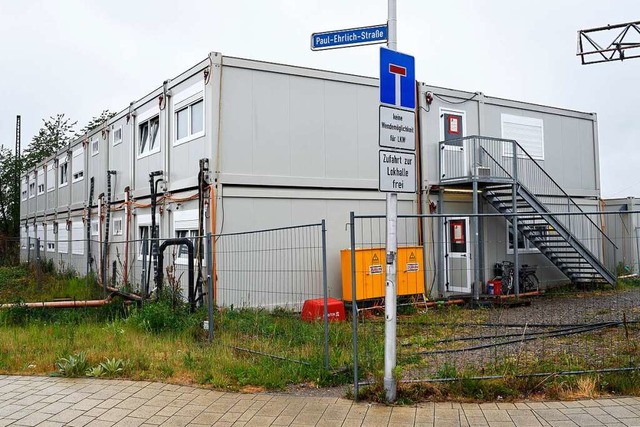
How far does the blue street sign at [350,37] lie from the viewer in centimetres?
600

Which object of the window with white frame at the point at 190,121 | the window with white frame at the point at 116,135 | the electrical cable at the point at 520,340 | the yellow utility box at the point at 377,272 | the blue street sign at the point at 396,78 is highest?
the window with white frame at the point at 116,135

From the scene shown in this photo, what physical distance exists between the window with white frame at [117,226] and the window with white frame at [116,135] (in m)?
2.49

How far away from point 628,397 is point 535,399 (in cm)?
96

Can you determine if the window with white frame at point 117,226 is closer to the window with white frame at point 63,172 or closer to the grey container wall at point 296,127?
the grey container wall at point 296,127

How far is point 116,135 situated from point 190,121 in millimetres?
6185

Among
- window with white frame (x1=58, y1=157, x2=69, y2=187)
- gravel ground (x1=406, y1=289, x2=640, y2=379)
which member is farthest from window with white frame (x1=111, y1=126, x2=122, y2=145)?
gravel ground (x1=406, y1=289, x2=640, y2=379)

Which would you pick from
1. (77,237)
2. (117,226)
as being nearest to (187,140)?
(117,226)

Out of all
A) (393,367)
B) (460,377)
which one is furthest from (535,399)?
(393,367)

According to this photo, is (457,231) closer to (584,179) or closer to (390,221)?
(584,179)

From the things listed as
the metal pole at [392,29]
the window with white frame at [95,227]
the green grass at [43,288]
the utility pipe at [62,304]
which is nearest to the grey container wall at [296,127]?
the utility pipe at [62,304]

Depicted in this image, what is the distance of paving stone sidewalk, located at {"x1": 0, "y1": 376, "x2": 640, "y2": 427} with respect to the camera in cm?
531

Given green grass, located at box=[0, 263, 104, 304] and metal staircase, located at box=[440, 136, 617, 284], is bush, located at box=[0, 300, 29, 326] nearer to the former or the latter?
green grass, located at box=[0, 263, 104, 304]

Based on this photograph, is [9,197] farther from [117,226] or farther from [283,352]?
[283,352]

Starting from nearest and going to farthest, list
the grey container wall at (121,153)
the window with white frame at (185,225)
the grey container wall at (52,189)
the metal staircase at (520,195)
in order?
the window with white frame at (185,225), the metal staircase at (520,195), the grey container wall at (121,153), the grey container wall at (52,189)
